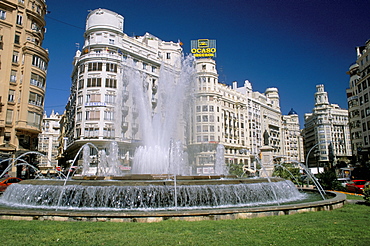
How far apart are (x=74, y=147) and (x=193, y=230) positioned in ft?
161

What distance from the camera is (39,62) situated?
41594mm

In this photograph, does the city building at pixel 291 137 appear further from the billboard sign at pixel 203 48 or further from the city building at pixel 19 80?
the city building at pixel 19 80

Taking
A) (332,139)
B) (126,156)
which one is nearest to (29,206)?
(126,156)

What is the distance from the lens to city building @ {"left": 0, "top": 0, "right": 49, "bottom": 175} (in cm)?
3753

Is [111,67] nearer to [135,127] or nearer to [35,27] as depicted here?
[135,127]

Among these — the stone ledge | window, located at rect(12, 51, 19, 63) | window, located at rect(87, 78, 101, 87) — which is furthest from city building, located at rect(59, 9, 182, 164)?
the stone ledge

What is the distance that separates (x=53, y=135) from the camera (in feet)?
365

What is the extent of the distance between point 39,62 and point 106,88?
12148 mm

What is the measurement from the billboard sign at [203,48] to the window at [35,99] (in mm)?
48015

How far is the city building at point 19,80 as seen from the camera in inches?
1478

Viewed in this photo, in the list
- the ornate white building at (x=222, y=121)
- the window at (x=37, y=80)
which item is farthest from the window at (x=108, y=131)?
the ornate white building at (x=222, y=121)

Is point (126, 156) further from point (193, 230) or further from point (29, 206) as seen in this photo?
point (193, 230)

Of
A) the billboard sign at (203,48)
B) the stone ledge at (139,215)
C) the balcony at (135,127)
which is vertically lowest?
the stone ledge at (139,215)

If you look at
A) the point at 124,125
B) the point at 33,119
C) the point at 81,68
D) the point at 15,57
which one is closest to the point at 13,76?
the point at 15,57
